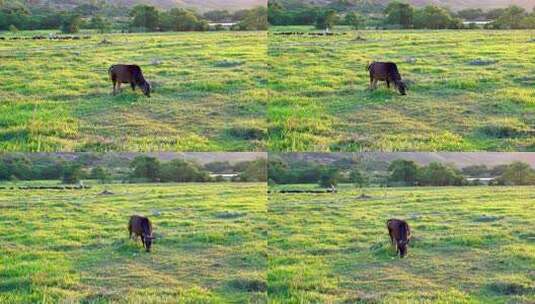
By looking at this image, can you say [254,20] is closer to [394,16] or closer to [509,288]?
[394,16]

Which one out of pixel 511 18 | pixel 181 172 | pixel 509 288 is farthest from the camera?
pixel 511 18

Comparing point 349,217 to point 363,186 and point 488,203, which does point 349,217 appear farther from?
point 488,203

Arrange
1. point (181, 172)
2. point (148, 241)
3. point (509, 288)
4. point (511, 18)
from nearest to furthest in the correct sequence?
point (509, 288) < point (148, 241) < point (181, 172) < point (511, 18)

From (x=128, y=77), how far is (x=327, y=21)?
2181mm

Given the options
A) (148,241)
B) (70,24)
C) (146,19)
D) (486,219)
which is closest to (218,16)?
(146,19)

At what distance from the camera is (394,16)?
7996mm

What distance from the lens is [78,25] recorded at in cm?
821

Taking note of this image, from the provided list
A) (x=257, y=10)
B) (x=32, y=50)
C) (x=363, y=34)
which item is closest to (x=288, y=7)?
(x=257, y=10)

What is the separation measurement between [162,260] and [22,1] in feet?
10.5

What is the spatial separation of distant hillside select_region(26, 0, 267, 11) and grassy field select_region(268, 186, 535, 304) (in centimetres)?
207

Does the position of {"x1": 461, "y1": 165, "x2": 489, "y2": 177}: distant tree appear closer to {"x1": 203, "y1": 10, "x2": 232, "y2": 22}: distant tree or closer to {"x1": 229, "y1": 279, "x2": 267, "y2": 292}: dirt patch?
{"x1": 229, "y1": 279, "x2": 267, "y2": 292}: dirt patch

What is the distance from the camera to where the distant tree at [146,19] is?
8133 millimetres

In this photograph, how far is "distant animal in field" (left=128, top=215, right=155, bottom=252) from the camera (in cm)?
762

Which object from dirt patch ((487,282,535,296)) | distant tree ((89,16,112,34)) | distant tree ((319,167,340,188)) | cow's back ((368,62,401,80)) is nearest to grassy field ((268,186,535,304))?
dirt patch ((487,282,535,296))
